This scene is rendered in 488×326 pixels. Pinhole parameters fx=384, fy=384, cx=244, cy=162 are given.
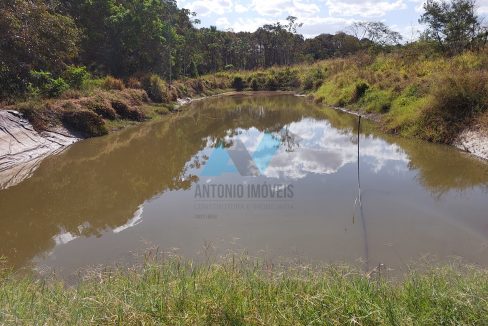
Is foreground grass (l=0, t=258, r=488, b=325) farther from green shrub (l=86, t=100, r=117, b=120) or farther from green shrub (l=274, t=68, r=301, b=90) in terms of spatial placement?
green shrub (l=274, t=68, r=301, b=90)

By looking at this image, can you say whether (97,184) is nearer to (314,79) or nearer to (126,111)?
(126,111)

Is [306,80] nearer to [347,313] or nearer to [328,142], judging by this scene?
[328,142]

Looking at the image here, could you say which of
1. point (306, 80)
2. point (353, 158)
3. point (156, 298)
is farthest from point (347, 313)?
point (306, 80)

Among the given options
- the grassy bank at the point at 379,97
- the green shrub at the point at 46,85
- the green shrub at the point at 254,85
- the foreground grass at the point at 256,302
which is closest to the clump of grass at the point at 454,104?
the grassy bank at the point at 379,97

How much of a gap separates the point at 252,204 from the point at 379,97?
11507 millimetres

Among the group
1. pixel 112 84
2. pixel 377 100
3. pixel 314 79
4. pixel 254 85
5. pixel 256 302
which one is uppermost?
pixel 314 79

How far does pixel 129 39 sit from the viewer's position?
23.3 meters

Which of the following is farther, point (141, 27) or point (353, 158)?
point (141, 27)

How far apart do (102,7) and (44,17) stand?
1184 cm

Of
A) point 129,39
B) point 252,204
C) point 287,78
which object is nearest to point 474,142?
point 252,204

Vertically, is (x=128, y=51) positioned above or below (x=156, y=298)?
above

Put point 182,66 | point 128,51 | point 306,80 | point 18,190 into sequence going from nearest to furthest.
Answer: point 18,190
point 128,51
point 306,80
point 182,66

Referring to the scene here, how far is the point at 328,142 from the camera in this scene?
1265 cm

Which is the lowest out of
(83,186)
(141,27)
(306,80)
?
(83,186)
